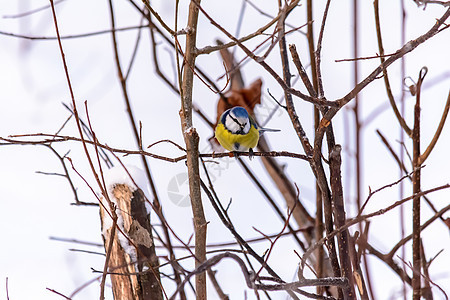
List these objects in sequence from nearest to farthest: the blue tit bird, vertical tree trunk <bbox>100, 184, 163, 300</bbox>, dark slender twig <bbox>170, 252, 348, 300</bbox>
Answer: dark slender twig <bbox>170, 252, 348, 300</bbox> < vertical tree trunk <bbox>100, 184, 163, 300</bbox> < the blue tit bird

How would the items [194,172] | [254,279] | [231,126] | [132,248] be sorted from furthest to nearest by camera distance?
[231,126], [132,248], [194,172], [254,279]

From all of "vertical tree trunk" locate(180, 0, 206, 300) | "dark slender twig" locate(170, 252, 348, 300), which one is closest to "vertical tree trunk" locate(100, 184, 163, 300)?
"vertical tree trunk" locate(180, 0, 206, 300)

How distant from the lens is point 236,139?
2.25 meters

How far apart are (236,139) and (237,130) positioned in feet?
0.14

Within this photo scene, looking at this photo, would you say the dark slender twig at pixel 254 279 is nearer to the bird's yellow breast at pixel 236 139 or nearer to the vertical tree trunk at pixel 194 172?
the vertical tree trunk at pixel 194 172

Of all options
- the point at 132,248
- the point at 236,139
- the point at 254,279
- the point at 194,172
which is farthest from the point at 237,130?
the point at 254,279

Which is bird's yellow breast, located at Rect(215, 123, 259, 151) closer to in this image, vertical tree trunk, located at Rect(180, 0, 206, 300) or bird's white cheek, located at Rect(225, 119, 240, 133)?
bird's white cheek, located at Rect(225, 119, 240, 133)

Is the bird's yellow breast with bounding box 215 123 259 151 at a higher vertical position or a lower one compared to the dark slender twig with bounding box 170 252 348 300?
higher

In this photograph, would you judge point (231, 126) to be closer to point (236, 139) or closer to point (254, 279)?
point (236, 139)

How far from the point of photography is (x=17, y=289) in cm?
246

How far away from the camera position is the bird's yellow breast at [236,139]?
2205 mm

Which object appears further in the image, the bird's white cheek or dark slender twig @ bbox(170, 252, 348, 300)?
the bird's white cheek

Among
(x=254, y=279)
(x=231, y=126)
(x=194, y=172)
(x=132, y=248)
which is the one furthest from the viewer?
(x=231, y=126)

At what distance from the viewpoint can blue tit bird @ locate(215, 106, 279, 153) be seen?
2168 millimetres
